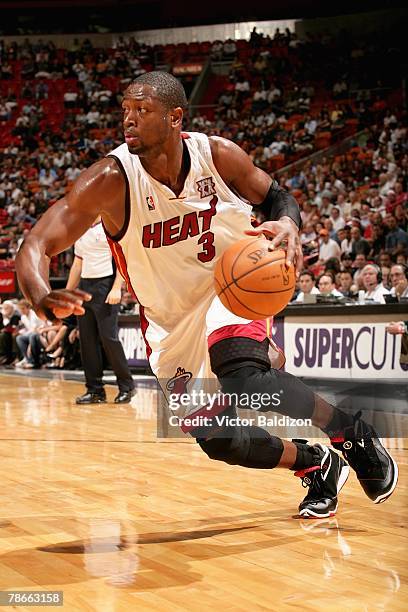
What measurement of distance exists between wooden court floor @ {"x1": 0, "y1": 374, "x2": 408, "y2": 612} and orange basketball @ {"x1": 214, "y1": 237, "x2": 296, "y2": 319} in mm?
876

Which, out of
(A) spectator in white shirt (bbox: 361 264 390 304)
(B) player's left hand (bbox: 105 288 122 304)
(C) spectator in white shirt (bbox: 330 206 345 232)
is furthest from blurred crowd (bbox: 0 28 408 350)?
(B) player's left hand (bbox: 105 288 122 304)

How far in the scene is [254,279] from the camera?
2973mm

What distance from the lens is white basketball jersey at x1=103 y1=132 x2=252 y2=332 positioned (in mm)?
3340

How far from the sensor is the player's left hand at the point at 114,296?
293 inches

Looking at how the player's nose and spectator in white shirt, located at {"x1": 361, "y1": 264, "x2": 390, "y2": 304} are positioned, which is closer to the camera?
the player's nose

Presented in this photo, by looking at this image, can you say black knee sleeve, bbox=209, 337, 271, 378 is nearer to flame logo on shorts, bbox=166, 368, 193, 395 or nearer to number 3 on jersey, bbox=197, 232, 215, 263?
flame logo on shorts, bbox=166, 368, 193, 395

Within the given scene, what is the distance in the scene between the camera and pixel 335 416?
134 inches

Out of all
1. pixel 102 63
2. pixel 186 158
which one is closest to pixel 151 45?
pixel 102 63

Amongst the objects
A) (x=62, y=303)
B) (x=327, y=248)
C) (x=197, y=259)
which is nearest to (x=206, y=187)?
(x=197, y=259)

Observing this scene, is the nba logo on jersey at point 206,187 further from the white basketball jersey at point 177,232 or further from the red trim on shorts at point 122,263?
the red trim on shorts at point 122,263

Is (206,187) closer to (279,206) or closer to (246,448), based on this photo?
(279,206)

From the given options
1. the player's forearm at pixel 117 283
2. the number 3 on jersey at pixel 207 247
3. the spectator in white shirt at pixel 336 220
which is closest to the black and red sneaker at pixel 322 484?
the number 3 on jersey at pixel 207 247

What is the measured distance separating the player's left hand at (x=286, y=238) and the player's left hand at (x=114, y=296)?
4.50 meters

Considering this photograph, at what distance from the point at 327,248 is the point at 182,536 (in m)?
9.49
